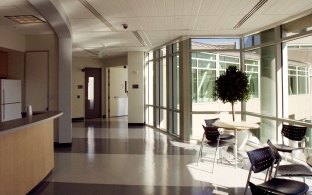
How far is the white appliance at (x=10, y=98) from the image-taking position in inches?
249

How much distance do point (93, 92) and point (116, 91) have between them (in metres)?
1.27

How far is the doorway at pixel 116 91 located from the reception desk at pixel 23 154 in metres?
9.16

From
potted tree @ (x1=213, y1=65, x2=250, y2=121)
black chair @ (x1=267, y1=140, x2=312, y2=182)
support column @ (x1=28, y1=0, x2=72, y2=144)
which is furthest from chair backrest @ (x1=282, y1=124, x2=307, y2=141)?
support column @ (x1=28, y1=0, x2=72, y2=144)

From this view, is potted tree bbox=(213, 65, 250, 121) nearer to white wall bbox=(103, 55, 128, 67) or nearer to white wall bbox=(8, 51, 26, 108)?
white wall bbox=(8, 51, 26, 108)

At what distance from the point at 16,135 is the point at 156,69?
23.5 ft

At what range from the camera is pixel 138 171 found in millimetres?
4852

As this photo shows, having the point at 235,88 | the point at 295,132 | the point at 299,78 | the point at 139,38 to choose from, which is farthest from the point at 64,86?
the point at 299,78

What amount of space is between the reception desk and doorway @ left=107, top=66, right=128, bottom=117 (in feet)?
30.1

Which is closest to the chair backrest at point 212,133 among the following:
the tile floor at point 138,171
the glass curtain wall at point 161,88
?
the tile floor at point 138,171

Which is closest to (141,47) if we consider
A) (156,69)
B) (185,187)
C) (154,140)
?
(156,69)

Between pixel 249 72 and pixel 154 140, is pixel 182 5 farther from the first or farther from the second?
pixel 154 140

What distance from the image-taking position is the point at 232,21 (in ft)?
19.8

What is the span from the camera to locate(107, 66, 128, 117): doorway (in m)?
13.7

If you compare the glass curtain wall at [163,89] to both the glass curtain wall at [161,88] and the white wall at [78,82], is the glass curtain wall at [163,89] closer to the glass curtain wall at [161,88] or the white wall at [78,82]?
Result: the glass curtain wall at [161,88]
